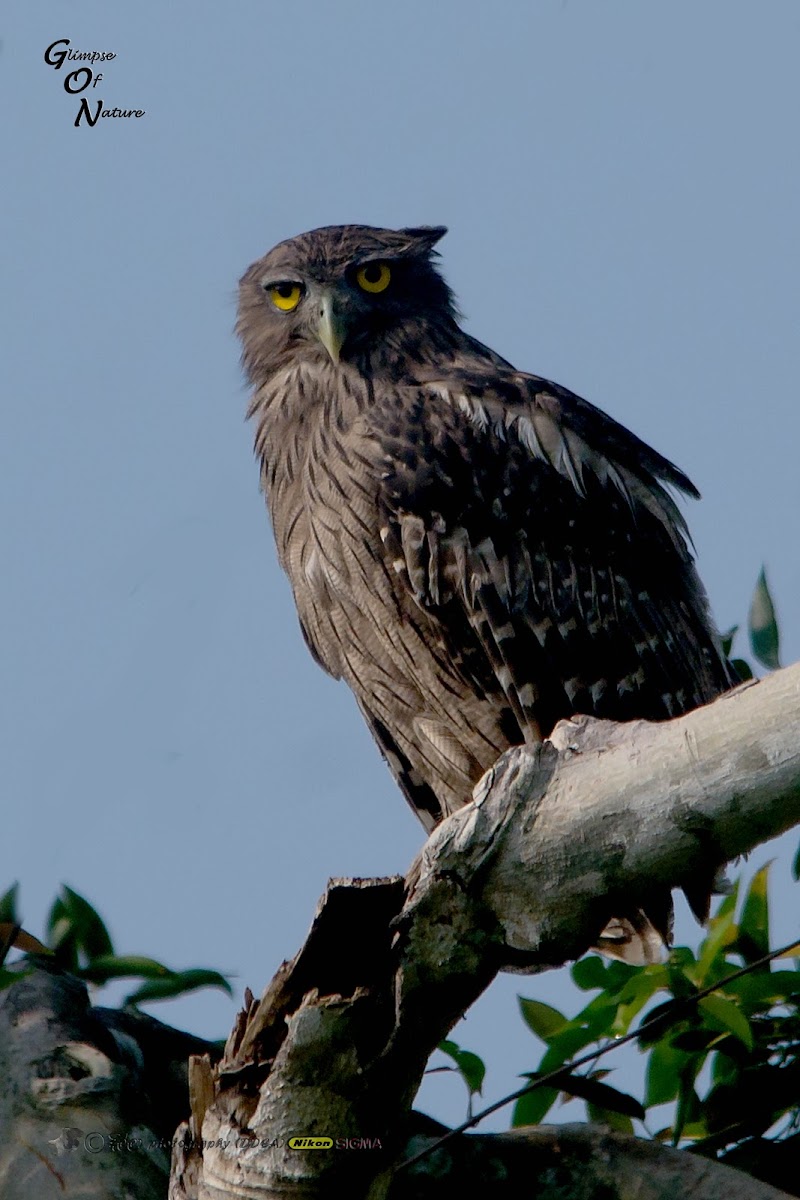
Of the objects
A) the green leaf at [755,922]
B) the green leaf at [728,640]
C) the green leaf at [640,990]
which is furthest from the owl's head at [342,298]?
the green leaf at [640,990]

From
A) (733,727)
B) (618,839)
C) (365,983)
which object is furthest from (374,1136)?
(733,727)

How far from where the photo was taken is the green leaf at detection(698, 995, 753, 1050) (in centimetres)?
275

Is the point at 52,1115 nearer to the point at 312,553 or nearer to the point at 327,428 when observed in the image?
the point at 312,553

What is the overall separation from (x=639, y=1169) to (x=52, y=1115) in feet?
3.80

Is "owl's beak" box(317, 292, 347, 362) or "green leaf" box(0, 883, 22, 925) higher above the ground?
"owl's beak" box(317, 292, 347, 362)

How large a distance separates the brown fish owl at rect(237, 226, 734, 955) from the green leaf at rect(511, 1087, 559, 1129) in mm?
1220

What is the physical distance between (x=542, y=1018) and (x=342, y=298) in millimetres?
2477

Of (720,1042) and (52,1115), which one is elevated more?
(52,1115)

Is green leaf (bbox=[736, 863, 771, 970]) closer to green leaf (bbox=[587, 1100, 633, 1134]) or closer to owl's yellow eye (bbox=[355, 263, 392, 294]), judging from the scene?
green leaf (bbox=[587, 1100, 633, 1134])

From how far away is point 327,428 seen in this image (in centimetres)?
446

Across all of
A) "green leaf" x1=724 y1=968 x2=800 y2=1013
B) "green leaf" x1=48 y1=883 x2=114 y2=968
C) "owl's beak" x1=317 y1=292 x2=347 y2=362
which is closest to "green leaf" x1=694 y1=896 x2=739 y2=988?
"green leaf" x1=724 y1=968 x2=800 y2=1013

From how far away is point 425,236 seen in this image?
500 cm

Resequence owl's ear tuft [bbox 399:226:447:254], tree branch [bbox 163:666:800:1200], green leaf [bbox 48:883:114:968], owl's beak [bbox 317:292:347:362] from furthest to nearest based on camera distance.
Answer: owl's ear tuft [bbox 399:226:447:254] → owl's beak [bbox 317:292:347:362] → green leaf [bbox 48:883:114:968] → tree branch [bbox 163:666:800:1200]

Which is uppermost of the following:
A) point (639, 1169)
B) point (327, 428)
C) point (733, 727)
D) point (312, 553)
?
point (327, 428)
